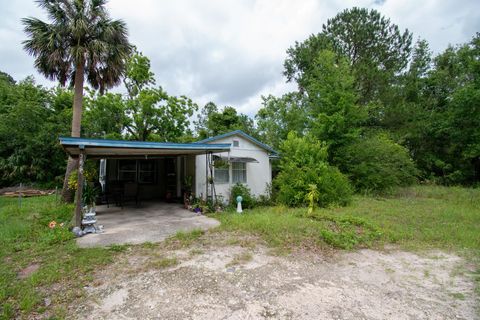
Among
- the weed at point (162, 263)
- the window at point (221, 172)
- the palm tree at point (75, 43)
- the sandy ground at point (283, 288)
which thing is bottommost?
the sandy ground at point (283, 288)

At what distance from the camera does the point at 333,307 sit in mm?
2598

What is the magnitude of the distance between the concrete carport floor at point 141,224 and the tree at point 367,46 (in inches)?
601

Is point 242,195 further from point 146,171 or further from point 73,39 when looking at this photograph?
point 73,39

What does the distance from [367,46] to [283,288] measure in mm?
19332

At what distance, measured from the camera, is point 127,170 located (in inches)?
446

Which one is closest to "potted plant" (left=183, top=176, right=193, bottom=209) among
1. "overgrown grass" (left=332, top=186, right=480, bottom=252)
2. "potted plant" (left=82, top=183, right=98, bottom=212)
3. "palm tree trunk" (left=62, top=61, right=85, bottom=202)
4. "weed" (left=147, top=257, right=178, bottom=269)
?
"potted plant" (left=82, top=183, right=98, bottom=212)

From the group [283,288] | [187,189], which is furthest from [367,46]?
[283,288]

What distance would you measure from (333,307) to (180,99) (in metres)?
17.1

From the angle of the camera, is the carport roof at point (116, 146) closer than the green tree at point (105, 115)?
Yes

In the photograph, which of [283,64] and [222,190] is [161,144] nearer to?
[222,190]

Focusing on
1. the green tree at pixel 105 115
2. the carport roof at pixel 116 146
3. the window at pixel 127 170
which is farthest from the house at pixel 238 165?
the green tree at pixel 105 115

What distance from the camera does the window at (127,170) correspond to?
444 inches

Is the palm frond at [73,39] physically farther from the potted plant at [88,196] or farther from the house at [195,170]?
the potted plant at [88,196]

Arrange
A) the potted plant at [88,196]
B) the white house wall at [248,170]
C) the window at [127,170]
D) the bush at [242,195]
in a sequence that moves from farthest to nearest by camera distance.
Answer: the window at [127,170] → the bush at [242,195] → the white house wall at [248,170] → the potted plant at [88,196]
